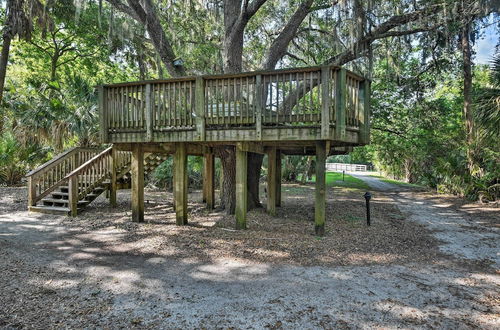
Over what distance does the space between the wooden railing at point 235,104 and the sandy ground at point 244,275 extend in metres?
2.23

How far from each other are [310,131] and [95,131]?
10060 mm

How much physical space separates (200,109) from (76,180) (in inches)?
178

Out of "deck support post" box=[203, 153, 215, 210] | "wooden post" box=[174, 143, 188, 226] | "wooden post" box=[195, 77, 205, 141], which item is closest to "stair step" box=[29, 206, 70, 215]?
"wooden post" box=[174, 143, 188, 226]

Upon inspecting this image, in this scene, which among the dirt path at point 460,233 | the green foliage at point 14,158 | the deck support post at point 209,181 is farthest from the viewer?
the green foliage at point 14,158

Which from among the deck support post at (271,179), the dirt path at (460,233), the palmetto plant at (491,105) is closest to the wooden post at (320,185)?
the dirt path at (460,233)

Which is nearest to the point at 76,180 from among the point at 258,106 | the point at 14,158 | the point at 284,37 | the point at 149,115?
the point at 149,115

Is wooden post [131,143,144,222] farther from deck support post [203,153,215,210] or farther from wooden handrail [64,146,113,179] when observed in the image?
deck support post [203,153,215,210]

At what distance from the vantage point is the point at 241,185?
7.05 m

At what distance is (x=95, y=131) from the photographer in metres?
Answer: 13.1

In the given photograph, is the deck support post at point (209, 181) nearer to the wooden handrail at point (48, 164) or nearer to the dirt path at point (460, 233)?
Answer: the wooden handrail at point (48, 164)

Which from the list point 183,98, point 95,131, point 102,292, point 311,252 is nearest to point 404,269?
point 311,252

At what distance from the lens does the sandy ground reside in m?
3.36

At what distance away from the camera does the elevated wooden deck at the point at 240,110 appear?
6359 millimetres

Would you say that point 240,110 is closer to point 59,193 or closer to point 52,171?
point 59,193
